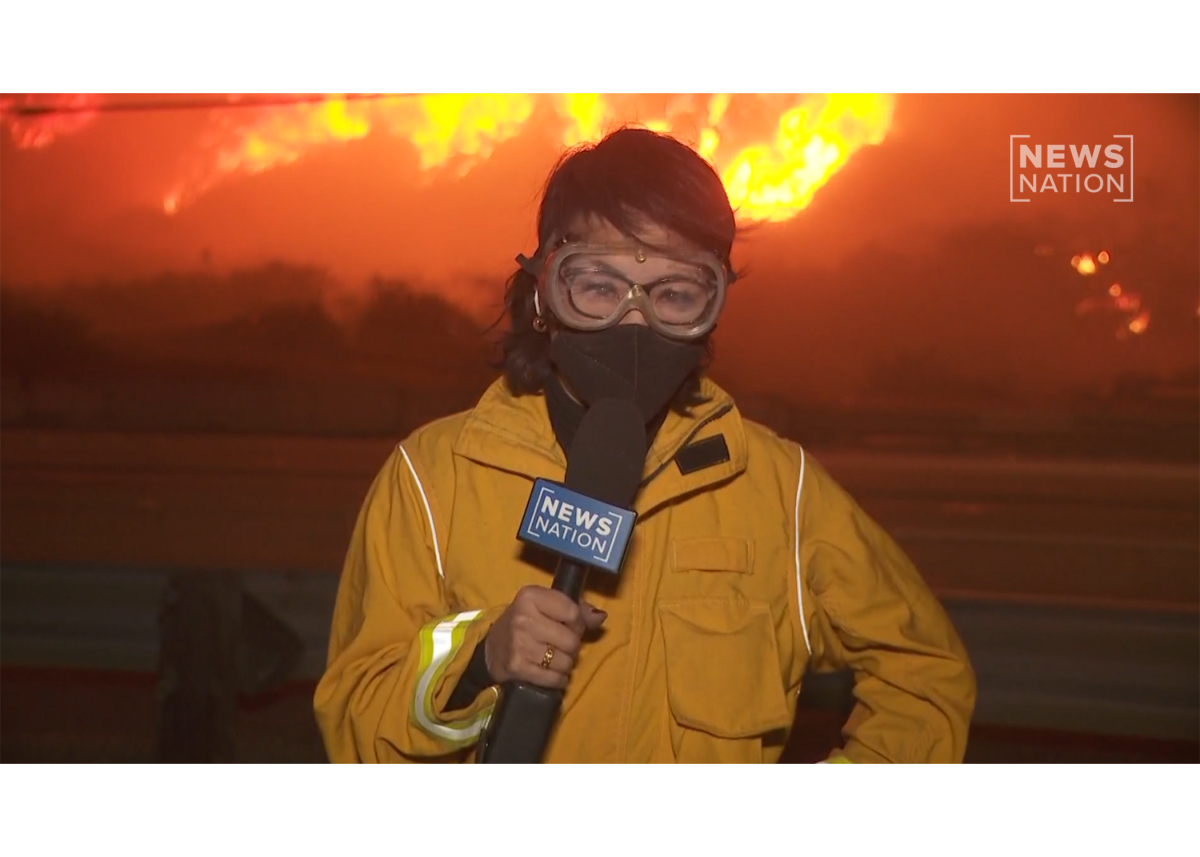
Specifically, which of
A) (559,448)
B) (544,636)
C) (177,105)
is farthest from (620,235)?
(177,105)

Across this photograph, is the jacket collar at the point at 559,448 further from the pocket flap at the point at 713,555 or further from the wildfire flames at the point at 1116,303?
the wildfire flames at the point at 1116,303

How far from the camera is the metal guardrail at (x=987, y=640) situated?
3104 millimetres

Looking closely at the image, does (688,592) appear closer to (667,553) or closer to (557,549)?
(667,553)

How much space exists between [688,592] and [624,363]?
0.39 meters

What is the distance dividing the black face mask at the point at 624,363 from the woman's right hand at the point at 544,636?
33 cm

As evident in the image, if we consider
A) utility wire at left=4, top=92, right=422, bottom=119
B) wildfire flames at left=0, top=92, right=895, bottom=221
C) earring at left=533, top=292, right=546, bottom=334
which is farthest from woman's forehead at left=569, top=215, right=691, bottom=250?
utility wire at left=4, top=92, right=422, bottom=119

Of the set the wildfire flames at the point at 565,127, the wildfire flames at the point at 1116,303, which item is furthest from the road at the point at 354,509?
the wildfire flames at the point at 565,127

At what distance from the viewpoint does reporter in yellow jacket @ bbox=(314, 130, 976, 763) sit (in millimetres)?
1823

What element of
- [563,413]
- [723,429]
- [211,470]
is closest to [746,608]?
[723,429]

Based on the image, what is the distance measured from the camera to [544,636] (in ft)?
4.87

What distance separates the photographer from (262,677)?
3395mm

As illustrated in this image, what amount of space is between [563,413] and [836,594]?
50 centimetres

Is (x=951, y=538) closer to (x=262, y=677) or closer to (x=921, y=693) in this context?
(x=262, y=677)

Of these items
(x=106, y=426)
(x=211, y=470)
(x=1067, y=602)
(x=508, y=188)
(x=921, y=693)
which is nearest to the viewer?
(x=921, y=693)
